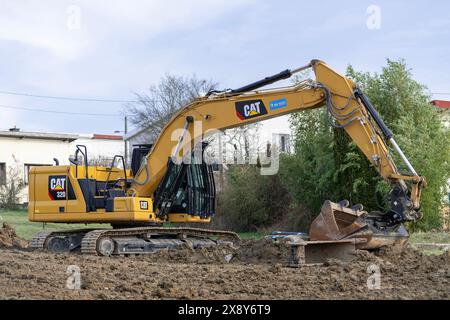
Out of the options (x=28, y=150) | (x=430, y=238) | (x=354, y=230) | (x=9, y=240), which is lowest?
(x=430, y=238)

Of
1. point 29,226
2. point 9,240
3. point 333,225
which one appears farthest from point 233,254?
point 29,226

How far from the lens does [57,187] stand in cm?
1534

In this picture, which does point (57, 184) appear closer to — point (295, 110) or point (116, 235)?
point (116, 235)

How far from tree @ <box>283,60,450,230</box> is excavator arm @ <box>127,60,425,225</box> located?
26.6 ft

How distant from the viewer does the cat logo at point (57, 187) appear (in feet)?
50.1

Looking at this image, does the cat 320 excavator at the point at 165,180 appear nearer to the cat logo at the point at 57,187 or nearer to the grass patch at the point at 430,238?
the cat logo at the point at 57,187

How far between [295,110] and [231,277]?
4.89m

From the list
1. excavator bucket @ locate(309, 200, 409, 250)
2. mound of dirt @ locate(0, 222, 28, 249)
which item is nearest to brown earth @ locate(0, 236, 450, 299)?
excavator bucket @ locate(309, 200, 409, 250)

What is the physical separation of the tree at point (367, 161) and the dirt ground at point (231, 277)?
9.48 metres

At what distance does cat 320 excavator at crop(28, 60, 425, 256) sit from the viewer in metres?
13.6

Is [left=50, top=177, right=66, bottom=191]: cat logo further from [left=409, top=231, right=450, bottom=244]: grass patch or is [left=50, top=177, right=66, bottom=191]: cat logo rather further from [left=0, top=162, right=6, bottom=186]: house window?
[left=0, top=162, right=6, bottom=186]: house window
